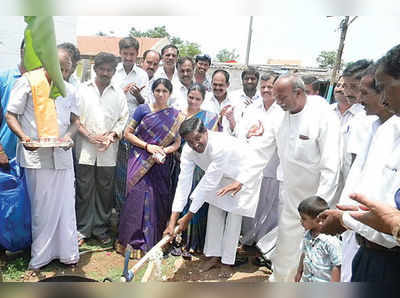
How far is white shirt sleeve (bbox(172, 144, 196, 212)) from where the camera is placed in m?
2.10

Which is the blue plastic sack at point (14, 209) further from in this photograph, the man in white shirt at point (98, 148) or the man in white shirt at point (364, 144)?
the man in white shirt at point (364, 144)

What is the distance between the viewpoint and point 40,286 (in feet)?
4.45

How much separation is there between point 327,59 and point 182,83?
4.29 feet

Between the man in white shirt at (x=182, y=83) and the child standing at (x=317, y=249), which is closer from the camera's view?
the child standing at (x=317, y=249)

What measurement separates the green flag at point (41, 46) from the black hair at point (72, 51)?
6.3 inches

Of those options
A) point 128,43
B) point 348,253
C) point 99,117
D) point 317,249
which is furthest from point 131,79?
point 348,253

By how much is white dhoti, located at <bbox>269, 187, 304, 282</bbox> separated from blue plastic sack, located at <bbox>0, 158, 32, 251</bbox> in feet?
5.09

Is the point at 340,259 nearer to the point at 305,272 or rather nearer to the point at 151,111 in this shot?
the point at 305,272

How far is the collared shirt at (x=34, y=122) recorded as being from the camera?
5.45 ft

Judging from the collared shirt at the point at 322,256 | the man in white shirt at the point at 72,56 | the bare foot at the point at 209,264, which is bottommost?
the bare foot at the point at 209,264

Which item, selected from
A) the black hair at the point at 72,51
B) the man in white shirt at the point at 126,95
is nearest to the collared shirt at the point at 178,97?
the man in white shirt at the point at 126,95

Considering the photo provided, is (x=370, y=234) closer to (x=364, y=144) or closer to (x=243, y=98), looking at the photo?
(x=364, y=144)

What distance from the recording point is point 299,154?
1.84m

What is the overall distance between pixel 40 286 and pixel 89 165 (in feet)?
2.79
